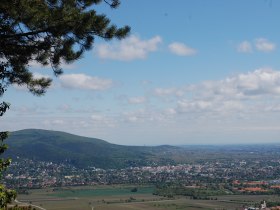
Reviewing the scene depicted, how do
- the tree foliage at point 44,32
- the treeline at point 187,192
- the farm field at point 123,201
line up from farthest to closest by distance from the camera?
the treeline at point 187,192 → the farm field at point 123,201 → the tree foliage at point 44,32

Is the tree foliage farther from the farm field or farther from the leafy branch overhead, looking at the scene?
the farm field

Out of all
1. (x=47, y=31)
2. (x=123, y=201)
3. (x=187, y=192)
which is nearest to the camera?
(x=47, y=31)

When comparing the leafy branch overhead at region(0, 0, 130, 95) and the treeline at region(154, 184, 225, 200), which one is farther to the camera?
the treeline at region(154, 184, 225, 200)

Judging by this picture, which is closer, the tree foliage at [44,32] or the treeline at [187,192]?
the tree foliage at [44,32]

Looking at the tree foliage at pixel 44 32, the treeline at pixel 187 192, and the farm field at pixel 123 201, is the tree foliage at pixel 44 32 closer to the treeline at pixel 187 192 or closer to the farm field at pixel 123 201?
the farm field at pixel 123 201

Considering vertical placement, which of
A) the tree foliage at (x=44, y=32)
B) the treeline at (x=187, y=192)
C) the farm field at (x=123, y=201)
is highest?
Result: the tree foliage at (x=44, y=32)

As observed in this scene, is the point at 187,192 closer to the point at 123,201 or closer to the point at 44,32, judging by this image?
the point at 123,201

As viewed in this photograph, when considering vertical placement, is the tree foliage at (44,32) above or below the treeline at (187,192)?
above

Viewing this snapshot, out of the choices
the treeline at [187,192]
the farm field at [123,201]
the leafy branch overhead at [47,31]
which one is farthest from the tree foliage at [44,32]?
the treeline at [187,192]

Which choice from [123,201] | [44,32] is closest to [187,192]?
[123,201]

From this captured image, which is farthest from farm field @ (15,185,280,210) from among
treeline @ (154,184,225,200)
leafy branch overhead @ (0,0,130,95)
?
leafy branch overhead @ (0,0,130,95)
